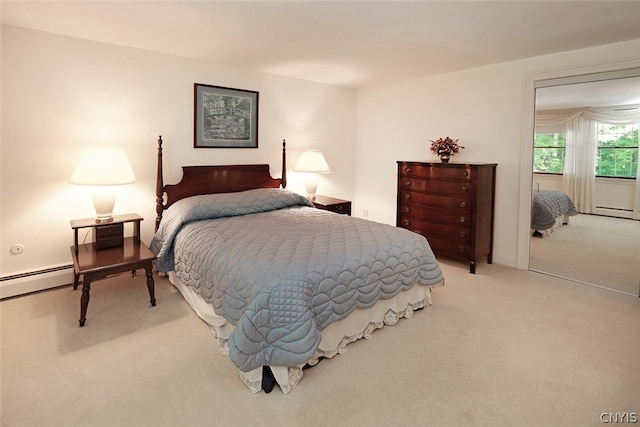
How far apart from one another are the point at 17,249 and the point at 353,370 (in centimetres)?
→ 310

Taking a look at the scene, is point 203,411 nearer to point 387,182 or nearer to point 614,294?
point 614,294

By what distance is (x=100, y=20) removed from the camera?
9.34 ft

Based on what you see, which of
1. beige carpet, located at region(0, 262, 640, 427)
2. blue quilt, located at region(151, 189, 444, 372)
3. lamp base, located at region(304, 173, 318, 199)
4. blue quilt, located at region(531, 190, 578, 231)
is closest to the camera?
beige carpet, located at region(0, 262, 640, 427)

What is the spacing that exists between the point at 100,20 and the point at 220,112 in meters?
1.50

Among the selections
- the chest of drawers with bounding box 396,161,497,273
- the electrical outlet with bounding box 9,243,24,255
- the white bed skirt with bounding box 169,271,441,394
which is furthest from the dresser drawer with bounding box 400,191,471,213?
the electrical outlet with bounding box 9,243,24,255

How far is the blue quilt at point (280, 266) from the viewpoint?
1958 millimetres

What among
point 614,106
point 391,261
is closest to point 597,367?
point 391,261

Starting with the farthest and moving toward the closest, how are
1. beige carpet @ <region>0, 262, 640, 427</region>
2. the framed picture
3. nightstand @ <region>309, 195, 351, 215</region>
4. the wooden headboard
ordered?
nightstand @ <region>309, 195, 351, 215</region>
the framed picture
the wooden headboard
beige carpet @ <region>0, 262, 640, 427</region>

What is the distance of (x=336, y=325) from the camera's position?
7.66ft

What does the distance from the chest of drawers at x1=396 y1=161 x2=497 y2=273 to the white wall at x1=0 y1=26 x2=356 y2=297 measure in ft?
7.50

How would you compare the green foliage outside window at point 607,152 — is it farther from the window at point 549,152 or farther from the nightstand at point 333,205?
the nightstand at point 333,205

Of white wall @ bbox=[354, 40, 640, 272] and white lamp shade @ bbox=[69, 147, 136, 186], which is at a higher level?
white wall @ bbox=[354, 40, 640, 272]

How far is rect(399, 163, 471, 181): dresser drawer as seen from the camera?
3.92 m

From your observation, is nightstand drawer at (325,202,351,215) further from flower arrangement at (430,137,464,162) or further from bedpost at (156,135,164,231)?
bedpost at (156,135,164,231)
